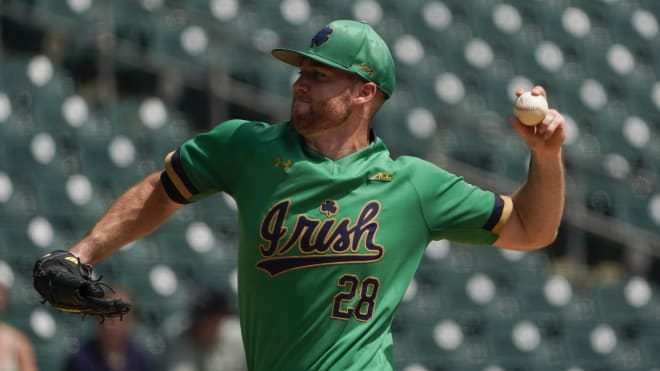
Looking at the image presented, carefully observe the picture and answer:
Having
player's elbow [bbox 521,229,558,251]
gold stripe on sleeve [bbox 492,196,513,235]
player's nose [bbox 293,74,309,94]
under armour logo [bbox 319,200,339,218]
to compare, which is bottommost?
player's elbow [bbox 521,229,558,251]

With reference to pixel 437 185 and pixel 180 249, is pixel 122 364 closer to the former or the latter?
pixel 180 249

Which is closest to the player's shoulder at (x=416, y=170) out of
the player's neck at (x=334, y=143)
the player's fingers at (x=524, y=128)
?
the player's neck at (x=334, y=143)

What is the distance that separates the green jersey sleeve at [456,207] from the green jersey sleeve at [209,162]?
18.5 inches

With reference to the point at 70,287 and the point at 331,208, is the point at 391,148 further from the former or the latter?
the point at 70,287

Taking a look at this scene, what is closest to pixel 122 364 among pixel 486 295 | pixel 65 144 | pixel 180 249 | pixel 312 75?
pixel 180 249

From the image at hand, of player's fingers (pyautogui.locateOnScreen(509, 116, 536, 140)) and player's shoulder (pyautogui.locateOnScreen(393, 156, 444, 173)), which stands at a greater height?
player's fingers (pyautogui.locateOnScreen(509, 116, 536, 140))

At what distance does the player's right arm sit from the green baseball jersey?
0.05 metres

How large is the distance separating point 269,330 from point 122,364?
2970 millimetres

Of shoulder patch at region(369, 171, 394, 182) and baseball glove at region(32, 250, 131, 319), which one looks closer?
baseball glove at region(32, 250, 131, 319)

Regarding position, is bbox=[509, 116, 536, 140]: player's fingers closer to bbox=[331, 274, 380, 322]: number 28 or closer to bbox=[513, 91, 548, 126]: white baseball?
bbox=[513, 91, 548, 126]: white baseball

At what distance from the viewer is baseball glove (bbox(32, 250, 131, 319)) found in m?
3.08

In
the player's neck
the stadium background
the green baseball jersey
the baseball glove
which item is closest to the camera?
the baseball glove

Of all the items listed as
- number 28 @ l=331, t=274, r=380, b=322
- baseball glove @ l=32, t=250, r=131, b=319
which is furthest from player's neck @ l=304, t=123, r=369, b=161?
baseball glove @ l=32, t=250, r=131, b=319

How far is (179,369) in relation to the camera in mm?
5879
